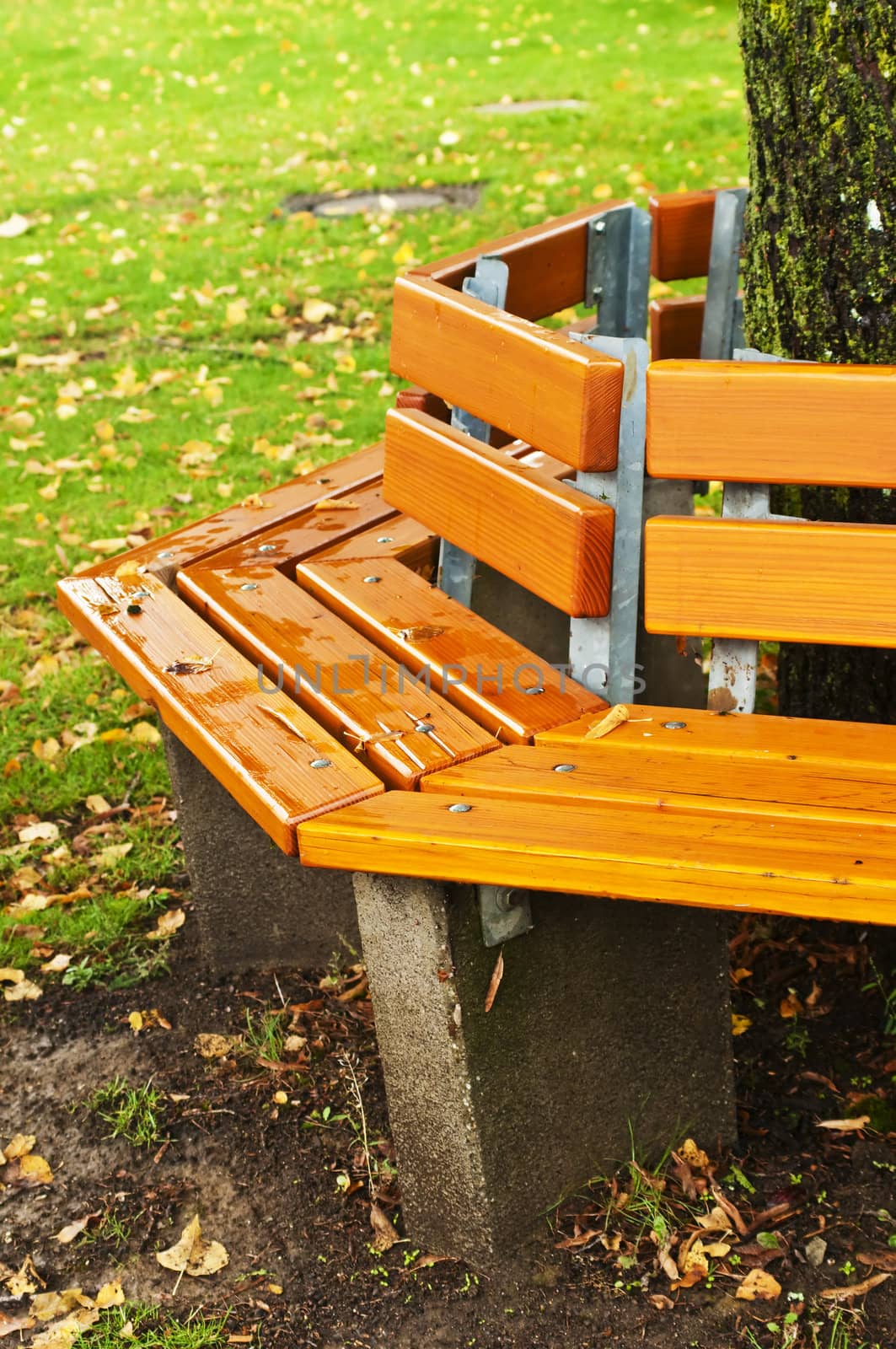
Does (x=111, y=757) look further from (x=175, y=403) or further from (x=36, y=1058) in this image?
(x=175, y=403)

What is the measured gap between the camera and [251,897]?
3.00 meters

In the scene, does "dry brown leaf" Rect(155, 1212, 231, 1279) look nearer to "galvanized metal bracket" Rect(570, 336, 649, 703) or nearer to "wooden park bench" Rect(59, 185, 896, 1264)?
"wooden park bench" Rect(59, 185, 896, 1264)

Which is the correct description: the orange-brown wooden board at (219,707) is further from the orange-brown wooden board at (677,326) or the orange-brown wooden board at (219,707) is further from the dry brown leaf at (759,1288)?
the orange-brown wooden board at (677,326)

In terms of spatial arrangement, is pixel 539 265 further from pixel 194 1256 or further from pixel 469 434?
pixel 194 1256

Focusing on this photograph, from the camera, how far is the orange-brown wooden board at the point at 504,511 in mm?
2252

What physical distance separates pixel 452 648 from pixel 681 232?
1.36 metres

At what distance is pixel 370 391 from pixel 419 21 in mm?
9596

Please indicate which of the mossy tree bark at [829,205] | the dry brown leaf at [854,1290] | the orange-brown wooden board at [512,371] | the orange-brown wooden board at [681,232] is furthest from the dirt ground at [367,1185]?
the orange-brown wooden board at [681,232]

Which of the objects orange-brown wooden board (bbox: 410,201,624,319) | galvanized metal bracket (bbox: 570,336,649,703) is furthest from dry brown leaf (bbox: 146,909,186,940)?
orange-brown wooden board (bbox: 410,201,624,319)

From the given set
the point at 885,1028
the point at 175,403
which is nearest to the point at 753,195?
the point at 885,1028

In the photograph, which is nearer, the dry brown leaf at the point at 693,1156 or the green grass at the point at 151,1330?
the green grass at the point at 151,1330

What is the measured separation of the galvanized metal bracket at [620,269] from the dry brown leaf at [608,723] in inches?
47.7

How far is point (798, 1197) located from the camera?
2342 millimetres

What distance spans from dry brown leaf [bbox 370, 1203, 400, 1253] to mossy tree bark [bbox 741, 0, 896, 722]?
49.9 inches
